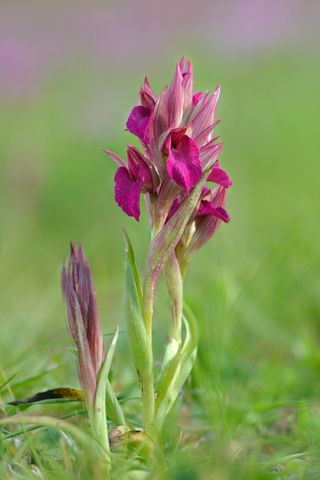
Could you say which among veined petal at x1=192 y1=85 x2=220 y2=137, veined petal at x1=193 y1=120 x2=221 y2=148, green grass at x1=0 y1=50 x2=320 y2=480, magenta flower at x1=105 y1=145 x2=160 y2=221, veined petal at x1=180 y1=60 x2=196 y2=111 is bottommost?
green grass at x1=0 y1=50 x2=320 y2=480

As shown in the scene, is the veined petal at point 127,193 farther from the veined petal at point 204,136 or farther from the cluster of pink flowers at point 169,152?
the veined petal at point 204,136

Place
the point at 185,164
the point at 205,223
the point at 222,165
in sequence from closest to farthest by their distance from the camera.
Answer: the point at 185,164, the point at 205,223, the point at 222,165

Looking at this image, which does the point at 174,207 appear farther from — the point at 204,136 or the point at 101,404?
the point at 101,404

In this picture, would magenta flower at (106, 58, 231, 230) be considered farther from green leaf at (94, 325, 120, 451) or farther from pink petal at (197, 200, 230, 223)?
green leaf at (94, 325, 120, 451)

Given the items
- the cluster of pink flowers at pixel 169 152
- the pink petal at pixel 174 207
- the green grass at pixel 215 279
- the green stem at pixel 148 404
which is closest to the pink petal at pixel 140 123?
the cluster of pink flowers at pixel 169 152

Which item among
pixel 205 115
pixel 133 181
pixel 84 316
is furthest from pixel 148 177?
pixel 84 316

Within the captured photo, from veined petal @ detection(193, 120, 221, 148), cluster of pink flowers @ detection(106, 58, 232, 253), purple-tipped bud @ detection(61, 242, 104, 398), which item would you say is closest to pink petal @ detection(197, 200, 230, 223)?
cluster of pink flowers @ detection(106, 58, 232, 253)

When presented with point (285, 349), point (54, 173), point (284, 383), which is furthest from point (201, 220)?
point (54, 173)
